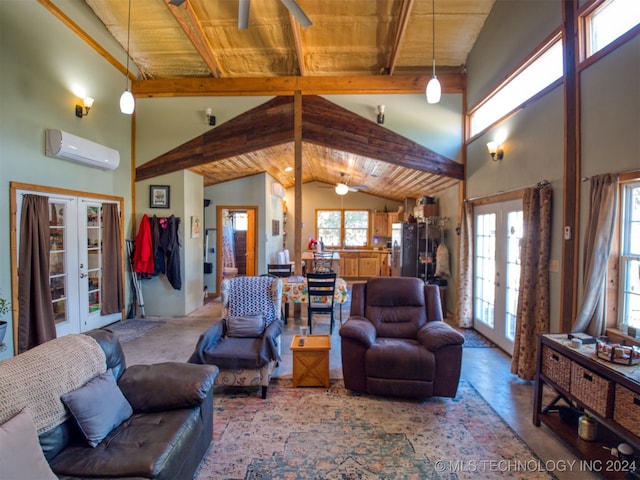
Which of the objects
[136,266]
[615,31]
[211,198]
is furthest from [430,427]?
[211,198]

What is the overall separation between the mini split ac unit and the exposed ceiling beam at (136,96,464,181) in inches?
30.9

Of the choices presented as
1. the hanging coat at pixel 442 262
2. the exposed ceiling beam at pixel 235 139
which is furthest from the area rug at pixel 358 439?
the exposed ceiling beam at pixel 235 139

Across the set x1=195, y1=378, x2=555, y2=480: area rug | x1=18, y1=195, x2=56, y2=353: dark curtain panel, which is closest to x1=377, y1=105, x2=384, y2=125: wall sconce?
x1=195, y1=378, x2=555, y2=480: area rug

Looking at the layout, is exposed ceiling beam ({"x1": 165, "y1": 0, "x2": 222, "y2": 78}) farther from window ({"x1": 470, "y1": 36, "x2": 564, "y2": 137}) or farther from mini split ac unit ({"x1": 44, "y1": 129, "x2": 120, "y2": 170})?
window ({"x1": 470, "y1": 36, "x2": 564, "y2": 137})

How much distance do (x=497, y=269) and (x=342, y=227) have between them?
6578mm

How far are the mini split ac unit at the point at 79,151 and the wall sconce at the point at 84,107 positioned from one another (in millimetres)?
358

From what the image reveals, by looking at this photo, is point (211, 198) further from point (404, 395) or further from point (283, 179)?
point (404, 395)

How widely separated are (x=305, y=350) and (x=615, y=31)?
3.55 meters

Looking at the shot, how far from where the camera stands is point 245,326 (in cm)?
341

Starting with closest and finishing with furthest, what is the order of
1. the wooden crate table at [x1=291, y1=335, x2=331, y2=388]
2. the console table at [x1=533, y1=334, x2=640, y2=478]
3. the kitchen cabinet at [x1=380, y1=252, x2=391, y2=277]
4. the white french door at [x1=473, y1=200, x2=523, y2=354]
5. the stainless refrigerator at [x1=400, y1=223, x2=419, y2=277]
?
1. the console table at [x1=533, y1=334, x2=640, y2=478]
2. the wooden crate table at [x1=291, y1=335, x2=331, y2=388]
3. the white french door at [x1=473, y1=200, x2=523, y2=354]
4. the stainless refrigerator at [x1=400, y1=223, x2=419, y2=277]
5. the kitchen cabinet at [x1=380, y1=252, x2=391, y2=277]

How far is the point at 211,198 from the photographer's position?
25.2ft

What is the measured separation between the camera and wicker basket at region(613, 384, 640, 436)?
5.86 feet

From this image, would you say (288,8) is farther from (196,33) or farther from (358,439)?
(358,439)

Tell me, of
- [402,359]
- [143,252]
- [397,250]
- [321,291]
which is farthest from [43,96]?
[397,250]
